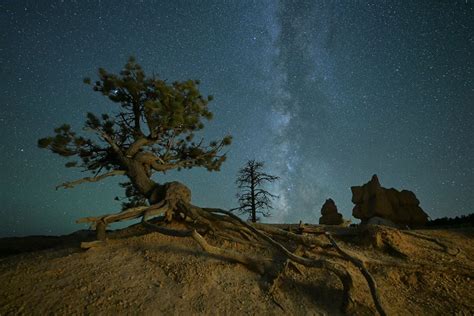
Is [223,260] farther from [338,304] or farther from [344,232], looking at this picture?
[344,232]

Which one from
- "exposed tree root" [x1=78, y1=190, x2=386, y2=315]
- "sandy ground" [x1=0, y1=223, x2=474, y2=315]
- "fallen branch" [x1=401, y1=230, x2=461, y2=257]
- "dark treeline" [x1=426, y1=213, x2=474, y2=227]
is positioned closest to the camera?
"sandy ground" [x1=0, y1=223, x2=474, y2=315]

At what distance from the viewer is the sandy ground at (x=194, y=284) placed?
15.9 ft

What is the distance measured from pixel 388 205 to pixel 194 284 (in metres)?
21.6

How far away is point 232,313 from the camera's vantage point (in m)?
4.84

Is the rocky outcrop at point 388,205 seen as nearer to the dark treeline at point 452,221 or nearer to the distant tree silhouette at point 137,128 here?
the dark treeline at point 452,221

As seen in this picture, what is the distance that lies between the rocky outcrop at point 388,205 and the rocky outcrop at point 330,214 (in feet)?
6.60

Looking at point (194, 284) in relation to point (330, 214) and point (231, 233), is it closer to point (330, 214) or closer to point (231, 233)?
point (231, 233)

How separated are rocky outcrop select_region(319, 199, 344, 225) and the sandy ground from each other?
16383 millimetres

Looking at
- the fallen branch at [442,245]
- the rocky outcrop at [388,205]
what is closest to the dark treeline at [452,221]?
the rocky outcrop at [388,205]

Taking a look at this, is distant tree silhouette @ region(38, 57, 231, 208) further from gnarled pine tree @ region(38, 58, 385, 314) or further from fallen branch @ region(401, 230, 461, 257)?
fallen branch @ region(401, 230, 461, 257)

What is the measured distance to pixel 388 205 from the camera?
21688 millimetres

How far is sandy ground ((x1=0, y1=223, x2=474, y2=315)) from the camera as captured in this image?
15.9 ft

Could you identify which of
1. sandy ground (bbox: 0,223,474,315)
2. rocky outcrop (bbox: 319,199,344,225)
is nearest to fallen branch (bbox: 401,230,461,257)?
sandy ground (bbox: 0,223,474,315)

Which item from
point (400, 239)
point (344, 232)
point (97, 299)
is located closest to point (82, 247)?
point (97, 299)
